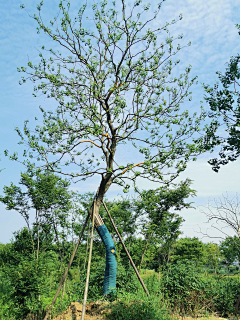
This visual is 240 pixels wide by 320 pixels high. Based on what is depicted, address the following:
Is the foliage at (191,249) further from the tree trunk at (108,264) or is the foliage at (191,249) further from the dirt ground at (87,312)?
the dirt ground at (87,312)

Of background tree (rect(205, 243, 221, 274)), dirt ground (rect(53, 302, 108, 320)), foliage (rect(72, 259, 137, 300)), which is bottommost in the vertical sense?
dirt ground (rect(53, 302, 108, 320))

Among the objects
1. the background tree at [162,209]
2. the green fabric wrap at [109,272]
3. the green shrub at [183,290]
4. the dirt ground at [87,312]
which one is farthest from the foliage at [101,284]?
the background tree at [162,209]

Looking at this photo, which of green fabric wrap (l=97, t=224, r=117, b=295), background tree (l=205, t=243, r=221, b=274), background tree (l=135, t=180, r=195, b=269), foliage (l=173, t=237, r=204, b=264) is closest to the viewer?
green fabric wrap (l=97, t=224, r=117, b=295)

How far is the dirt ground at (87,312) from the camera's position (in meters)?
5.38

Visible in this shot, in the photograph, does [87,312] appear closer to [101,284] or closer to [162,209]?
[101,284]

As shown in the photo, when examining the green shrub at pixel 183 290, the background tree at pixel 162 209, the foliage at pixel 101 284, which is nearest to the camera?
the foliage at pixel 101 284

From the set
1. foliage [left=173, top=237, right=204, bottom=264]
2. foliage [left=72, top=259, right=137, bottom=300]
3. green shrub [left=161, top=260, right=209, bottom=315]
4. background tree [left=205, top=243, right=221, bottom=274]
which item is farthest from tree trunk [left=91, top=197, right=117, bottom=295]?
foliage [left=173, top=237, right=204, bottom=264]

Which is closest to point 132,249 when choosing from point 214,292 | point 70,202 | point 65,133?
point 70,202

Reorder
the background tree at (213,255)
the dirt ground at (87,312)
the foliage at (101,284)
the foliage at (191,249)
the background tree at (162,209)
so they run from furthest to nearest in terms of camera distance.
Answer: the foliage at (191,249), the background tree at (213,255), the background tree at (162,209), the foliage at (101,284), the dirt ground at (87,312)

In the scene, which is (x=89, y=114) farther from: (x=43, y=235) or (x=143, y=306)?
(x=43, y=235)

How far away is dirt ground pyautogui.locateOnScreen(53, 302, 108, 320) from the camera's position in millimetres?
5379

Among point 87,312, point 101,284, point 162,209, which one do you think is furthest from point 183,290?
point 162,209

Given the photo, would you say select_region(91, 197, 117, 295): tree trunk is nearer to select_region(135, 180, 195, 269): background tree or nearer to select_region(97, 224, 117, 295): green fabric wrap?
select_region(97, 224, 117, 295): green fabric wrap

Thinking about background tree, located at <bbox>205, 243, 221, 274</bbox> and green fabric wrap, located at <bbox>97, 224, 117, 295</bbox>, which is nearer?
green fabric wrap, located at <bbox>97, 224, 117, 295</bbox>
